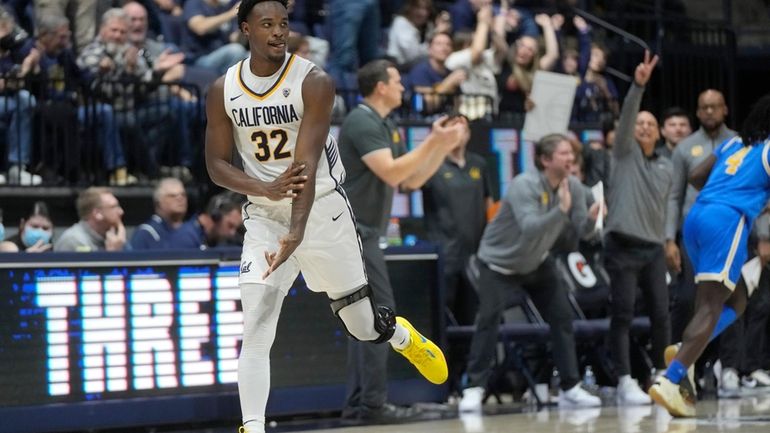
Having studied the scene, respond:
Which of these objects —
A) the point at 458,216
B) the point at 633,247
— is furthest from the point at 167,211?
the point at 633,247

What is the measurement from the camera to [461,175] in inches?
488

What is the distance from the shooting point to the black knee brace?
7164 millimetres

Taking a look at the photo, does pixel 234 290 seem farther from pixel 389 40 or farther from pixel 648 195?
pixel 389 40

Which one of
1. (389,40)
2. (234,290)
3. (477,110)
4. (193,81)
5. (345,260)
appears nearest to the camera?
(345,260)

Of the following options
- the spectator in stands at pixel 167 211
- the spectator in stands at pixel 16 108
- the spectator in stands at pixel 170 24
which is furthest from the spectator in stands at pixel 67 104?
the spectator in stands at pixel 170 24

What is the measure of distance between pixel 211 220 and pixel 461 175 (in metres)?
2.59

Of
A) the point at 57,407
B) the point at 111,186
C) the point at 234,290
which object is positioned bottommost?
the point at 57,407

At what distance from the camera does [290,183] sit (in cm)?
664

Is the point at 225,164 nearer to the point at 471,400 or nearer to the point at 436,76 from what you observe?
the point at 471,400

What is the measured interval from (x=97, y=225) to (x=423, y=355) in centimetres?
329

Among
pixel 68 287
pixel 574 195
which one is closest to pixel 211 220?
pixel 68 287

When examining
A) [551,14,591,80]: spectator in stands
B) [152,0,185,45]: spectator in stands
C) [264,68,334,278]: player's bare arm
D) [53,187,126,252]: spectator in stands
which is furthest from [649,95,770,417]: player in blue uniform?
[551,14,591,80]: spectator in stands

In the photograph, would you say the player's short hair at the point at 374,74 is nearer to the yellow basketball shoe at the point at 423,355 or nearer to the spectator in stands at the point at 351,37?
the yellow basketball shoe at the point at 423,355

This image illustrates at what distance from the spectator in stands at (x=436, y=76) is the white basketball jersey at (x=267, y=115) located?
283 inches
